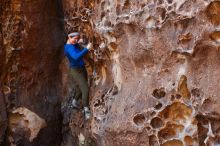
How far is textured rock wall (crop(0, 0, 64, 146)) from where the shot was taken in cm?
489

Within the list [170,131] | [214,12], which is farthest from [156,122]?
[214,12]

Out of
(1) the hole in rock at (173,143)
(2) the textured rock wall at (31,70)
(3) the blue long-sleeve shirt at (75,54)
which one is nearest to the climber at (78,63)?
(3) the blue long-sleeve shirt at (75,54)

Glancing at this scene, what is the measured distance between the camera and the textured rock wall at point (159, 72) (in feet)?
10.2

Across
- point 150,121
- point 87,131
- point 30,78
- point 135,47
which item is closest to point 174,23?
point 135,47

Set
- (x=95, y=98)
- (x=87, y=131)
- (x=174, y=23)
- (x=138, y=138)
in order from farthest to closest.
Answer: (x=87, y=131), (x=95, y=98), (x=138, y=138), (x=174, y=23)

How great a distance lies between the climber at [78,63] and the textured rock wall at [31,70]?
70 cm

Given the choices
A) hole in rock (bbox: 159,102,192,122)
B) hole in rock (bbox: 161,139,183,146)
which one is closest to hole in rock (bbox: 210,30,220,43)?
hole in rock (bbox: 159,102,192,122)

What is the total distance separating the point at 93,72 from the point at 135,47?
3.21 ft

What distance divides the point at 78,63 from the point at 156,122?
131 cm

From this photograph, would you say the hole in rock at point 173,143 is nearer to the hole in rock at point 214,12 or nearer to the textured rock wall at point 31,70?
the hole in rock at point 214,12

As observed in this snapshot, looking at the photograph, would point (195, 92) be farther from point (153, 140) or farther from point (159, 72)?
point (153, 140)

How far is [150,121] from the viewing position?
3400mm

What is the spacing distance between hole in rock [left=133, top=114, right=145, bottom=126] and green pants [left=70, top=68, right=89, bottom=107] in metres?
1.09

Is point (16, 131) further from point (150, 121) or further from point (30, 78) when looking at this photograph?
point (150, 121)
